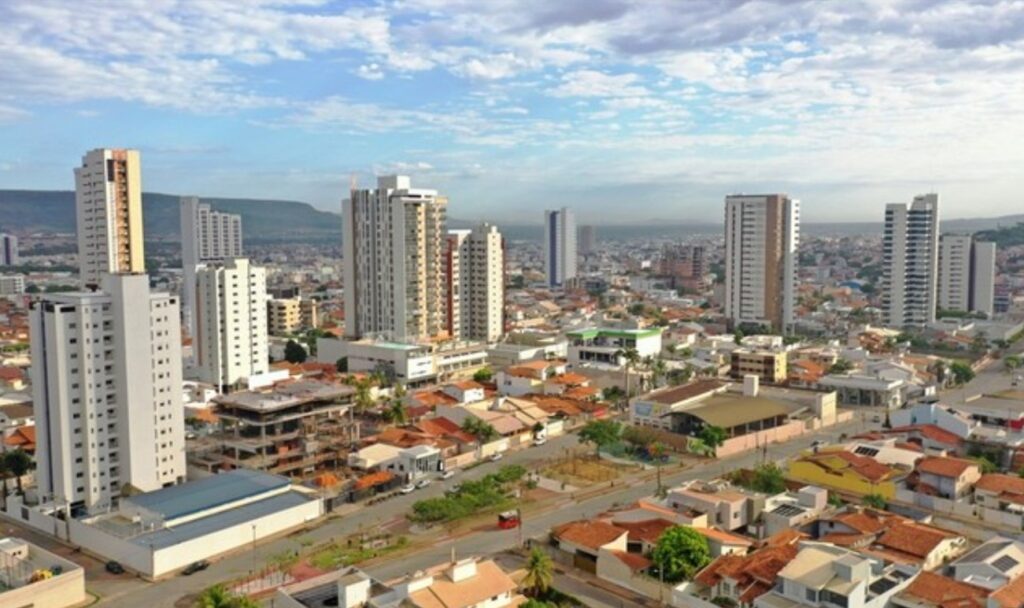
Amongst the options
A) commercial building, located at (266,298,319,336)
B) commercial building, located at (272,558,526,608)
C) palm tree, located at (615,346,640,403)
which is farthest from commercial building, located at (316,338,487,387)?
commercial building, located at (272,558,526,608)

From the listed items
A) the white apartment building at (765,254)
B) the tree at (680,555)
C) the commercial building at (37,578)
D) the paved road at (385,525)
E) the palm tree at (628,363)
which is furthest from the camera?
the white apartment building at (765,254)

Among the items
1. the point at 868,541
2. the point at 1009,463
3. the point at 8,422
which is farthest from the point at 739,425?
the point at 8,422

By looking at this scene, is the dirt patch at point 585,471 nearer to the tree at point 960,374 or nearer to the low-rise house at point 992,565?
the low-rise house at point 992,565

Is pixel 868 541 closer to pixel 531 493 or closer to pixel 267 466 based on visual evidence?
pixel 531 493

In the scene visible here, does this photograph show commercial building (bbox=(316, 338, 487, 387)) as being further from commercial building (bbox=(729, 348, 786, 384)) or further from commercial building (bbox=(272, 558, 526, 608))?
commercial building (bbox=(272, 558, 526, 608))

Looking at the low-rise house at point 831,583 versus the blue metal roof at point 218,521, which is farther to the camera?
the blue metal roof at point 218,521

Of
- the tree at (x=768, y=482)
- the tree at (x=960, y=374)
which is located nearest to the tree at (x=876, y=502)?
the tree at (x=768, y=482)

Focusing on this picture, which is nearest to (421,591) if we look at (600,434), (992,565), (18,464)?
(992,565)
